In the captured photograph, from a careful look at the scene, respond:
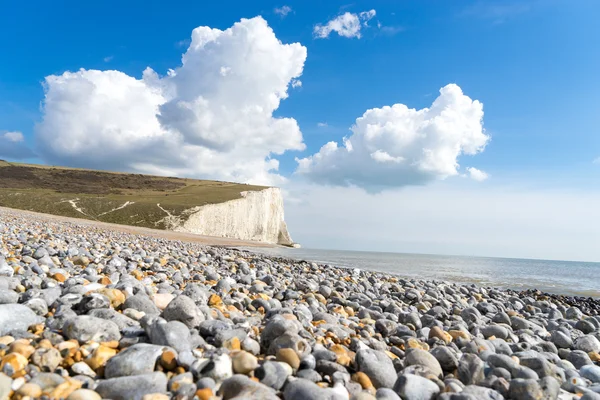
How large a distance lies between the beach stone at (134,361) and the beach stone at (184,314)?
86cm

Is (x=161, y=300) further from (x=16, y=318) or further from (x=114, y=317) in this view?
(x=16, y=318)

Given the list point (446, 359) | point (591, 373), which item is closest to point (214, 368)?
point (446, 359)

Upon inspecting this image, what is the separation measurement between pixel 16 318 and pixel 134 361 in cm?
149

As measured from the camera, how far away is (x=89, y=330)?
320 centimetres

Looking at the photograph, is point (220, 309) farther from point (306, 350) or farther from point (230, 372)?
point (230, 372)

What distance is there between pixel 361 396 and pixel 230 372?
3.23 feet

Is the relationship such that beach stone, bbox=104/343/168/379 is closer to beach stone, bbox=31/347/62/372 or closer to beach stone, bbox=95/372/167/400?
beach stone, bbox=95/372/167/400

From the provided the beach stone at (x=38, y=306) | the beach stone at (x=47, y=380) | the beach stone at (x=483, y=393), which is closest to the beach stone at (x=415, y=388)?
the beach stone at (x=483, y=393)

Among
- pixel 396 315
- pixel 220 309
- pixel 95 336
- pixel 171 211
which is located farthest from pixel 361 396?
pixel 171 211

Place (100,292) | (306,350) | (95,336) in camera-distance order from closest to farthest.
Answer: (95,336) → (306,350) → (100,292)

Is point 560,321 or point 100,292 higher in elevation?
point 100,292

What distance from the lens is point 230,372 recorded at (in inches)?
111

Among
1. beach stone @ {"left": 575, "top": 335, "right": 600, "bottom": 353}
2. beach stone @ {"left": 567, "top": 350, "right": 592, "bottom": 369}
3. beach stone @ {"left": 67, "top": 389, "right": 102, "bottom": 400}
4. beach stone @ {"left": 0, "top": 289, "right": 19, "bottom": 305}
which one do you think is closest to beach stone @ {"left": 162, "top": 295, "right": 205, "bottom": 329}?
beach stone @ {"left": 67, "top": 389, "right": 102, "bottom": 400}

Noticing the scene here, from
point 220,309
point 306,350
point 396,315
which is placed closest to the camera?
point 306,350
